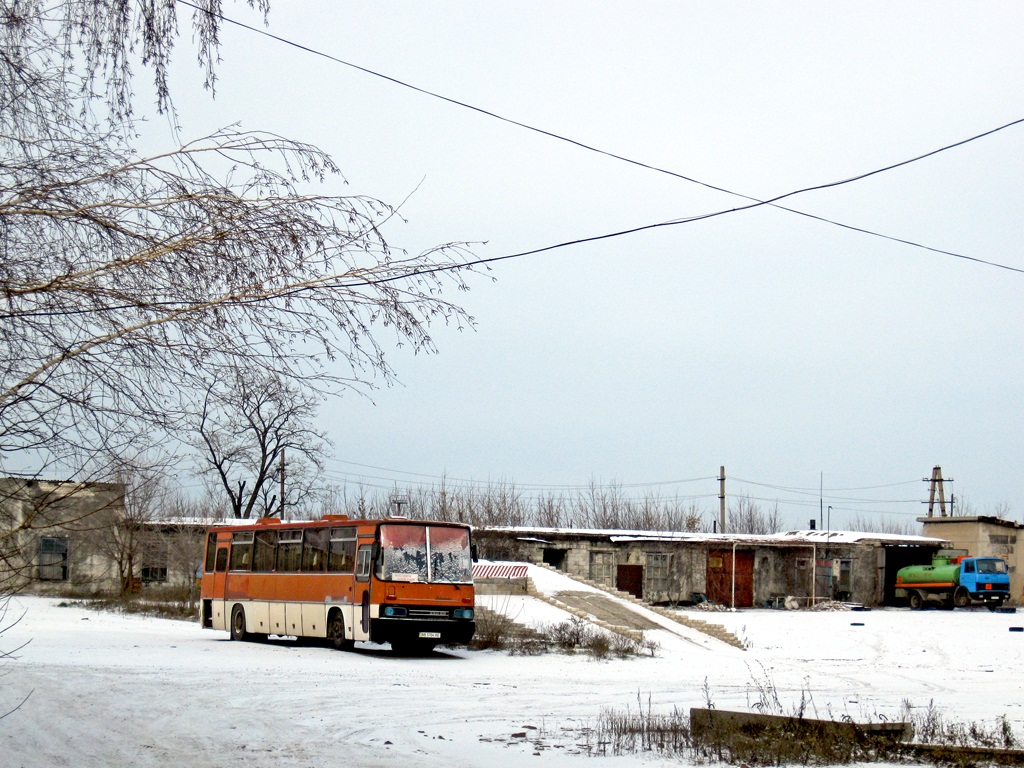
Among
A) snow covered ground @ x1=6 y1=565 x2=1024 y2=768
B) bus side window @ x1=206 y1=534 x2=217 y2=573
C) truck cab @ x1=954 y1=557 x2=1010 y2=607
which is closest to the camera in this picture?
snow covered ground @ x1=6 y1=565 x2=1024 y2=768

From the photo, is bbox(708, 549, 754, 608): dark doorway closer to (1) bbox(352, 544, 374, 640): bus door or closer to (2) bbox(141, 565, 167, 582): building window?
(2) bbox(141, 565, 167, 582): building window

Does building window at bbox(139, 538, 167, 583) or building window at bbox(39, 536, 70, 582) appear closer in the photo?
building window at bbox(39, 536, 70, 582)

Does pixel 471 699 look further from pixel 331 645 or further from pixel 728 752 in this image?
pixel 331 645

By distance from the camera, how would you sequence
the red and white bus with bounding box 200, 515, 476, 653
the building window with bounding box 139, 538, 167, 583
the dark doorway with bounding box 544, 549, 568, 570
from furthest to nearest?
the dark doorway with bounding box 544, 549, 568, 570, the building window with bounding box 139, 538, 167, 583, the red and white bus with bounding box 200, 515, 476, 653

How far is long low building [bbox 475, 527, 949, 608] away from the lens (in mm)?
49125

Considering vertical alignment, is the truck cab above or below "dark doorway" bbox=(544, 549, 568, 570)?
below

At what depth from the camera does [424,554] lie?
2444cm

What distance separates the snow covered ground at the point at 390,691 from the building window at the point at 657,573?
1635 cm

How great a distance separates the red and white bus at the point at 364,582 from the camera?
23.8 meters

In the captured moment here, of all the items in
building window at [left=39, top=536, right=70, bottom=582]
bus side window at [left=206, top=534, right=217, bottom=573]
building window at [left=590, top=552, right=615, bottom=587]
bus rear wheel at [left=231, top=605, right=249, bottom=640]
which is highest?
building window at [left=39, top=536, right=70, bottom=582]

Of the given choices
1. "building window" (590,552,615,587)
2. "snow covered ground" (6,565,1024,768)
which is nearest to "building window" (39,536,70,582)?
"snow covered ground" (6,565,1024,768)

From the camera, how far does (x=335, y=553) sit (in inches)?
996

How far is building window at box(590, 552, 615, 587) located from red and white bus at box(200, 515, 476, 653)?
74.9 feet

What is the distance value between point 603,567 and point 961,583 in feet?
56.5
